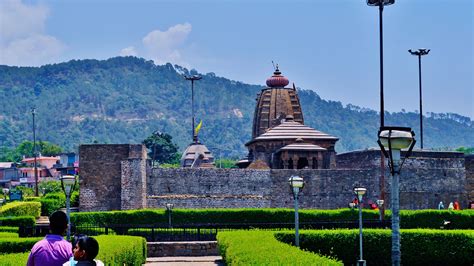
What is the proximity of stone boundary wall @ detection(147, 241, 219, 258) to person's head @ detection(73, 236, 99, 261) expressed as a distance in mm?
20514

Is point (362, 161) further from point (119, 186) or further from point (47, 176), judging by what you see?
point (47, 176)

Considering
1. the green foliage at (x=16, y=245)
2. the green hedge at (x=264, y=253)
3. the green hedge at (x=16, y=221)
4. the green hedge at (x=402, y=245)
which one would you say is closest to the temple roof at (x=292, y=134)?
the green hedge at (x=16, y=221)

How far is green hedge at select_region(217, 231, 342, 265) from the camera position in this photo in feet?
47.1

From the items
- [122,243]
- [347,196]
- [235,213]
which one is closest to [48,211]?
[235,213]

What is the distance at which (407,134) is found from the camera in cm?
1331

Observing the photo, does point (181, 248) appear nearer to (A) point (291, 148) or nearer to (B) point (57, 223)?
(B) point (57, 223)

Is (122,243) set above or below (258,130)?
below

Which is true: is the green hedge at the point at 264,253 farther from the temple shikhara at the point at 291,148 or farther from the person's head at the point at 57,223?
the temple shikhara at the point at 291,148

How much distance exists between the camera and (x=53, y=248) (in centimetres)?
1028

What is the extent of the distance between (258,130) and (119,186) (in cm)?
2142

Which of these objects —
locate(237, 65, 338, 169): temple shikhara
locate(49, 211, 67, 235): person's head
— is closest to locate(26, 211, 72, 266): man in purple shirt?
locate(49, 211, 67, 235): person's head

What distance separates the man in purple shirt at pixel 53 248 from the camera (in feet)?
33.5

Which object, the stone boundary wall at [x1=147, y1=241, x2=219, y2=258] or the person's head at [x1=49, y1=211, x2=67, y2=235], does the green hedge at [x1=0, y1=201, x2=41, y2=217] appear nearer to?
the stone boundary wall at [x1=147, y1=241, x2=219, y2=258]

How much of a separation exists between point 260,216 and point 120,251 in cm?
2467
